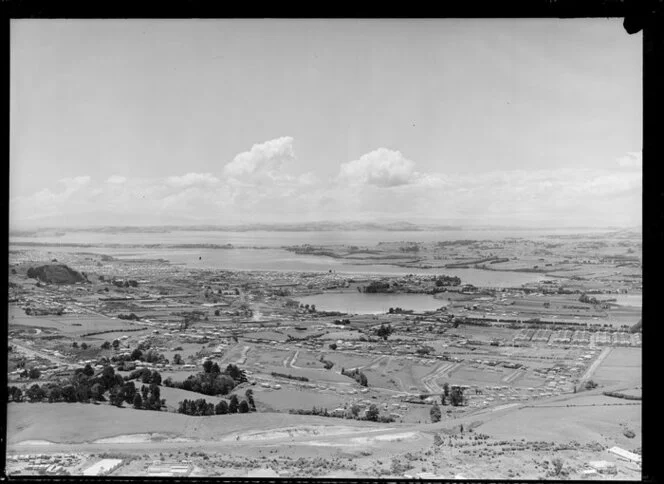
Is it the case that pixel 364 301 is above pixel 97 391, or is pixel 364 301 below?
above

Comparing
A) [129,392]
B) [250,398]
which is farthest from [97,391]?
[250,398]

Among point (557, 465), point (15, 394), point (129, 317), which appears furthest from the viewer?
point (129, 317)

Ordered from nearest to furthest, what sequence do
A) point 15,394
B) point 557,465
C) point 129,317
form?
1. point 557,465
2. point 15,394
3. point 129,317

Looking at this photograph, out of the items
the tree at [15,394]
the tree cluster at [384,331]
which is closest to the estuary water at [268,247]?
the tree cluster at [384,331]

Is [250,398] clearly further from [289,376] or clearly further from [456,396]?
[456,396]

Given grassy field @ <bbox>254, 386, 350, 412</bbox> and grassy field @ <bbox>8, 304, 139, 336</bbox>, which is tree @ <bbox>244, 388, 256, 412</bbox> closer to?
grassy field @ <bbox>254, 386, 350, 412</bbox>

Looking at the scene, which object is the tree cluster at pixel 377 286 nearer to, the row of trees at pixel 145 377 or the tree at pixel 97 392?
the row of trees at pixel 145 377

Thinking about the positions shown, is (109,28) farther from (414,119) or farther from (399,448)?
(399,448)
